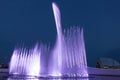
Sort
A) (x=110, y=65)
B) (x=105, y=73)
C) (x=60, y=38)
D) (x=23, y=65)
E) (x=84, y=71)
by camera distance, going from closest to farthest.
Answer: (x=60, y=38) → (x=84, y=71) → (x=23, y=65) → (x=105, y=73) → (x=110, y=65)

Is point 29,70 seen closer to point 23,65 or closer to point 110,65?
point 23,65

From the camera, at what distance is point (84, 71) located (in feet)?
142

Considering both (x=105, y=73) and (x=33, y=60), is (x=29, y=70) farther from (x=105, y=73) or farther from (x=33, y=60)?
(x=105, y=73)

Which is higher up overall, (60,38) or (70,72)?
(60,38)

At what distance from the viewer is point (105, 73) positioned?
52125 mm

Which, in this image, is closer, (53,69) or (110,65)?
(53,69)

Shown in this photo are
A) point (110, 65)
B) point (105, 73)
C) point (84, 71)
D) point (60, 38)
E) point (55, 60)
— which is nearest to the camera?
point (60, 38)

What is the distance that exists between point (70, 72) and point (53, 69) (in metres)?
2.39

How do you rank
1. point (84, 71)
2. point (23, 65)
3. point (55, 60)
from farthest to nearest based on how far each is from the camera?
point (23, 65) < point (84, 71) < point (55, 60)

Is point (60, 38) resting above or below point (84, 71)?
above

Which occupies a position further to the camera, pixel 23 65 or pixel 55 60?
pixel 23 65

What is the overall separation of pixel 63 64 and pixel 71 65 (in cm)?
173

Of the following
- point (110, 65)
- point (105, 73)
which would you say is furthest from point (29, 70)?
point (110, 65)

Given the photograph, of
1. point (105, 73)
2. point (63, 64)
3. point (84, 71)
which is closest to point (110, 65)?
point (105, 73)
